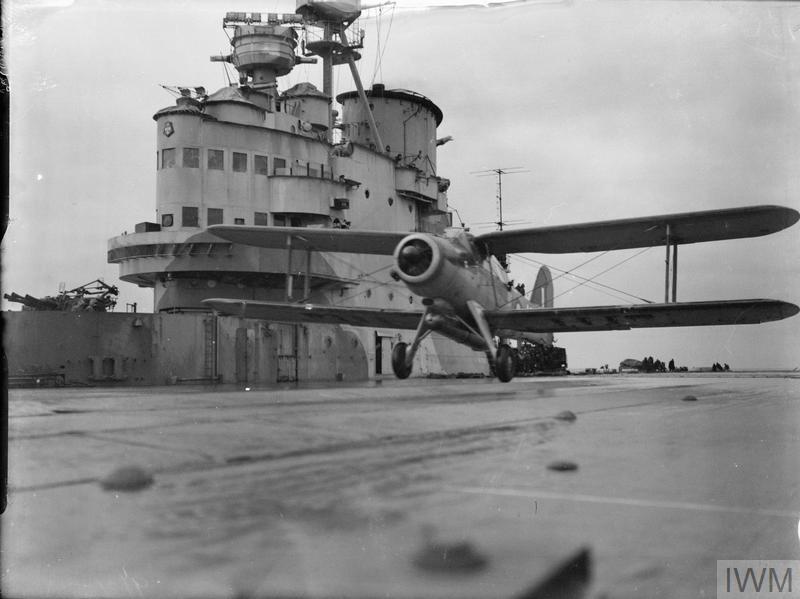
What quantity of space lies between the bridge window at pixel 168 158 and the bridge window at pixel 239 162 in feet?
6.22

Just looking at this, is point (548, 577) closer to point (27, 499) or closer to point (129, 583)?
point (129, 583)

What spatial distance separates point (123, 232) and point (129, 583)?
22025 millimetres

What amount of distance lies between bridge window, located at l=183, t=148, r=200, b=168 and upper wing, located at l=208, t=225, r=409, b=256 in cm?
617

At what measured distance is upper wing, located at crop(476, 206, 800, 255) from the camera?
1246 centimetres

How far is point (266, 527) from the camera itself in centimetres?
178

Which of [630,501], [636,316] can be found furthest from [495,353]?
[630,501]

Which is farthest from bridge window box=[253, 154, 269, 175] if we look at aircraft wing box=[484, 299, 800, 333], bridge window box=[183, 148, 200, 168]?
aircraft wing box=[484, 299, 800, 333]

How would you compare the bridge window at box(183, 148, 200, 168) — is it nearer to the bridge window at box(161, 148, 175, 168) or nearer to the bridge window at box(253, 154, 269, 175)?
the bridge window at box(161, 148, 175, 168)

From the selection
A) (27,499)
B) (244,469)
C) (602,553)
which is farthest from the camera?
(244,469)

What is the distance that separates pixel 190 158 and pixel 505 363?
44.3 ft

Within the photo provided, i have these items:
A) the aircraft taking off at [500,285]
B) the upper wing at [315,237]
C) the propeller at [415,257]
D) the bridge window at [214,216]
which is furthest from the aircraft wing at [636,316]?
the bridge window at [214,216]

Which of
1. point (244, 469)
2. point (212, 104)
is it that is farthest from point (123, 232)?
point (244, 469)

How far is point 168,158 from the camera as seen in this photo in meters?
21.8

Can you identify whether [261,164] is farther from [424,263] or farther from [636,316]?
[636,316]
